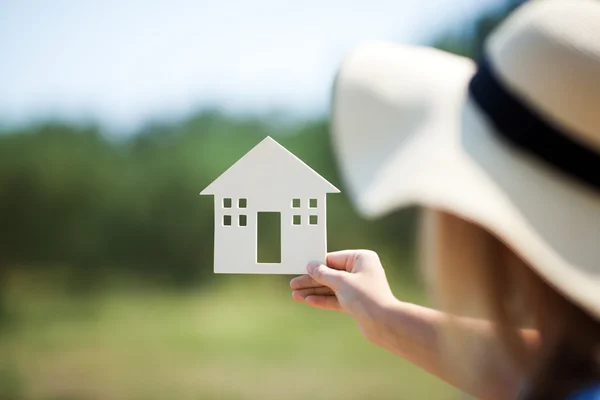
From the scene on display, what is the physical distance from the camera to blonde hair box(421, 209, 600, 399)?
0.28 metres

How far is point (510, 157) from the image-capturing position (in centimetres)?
25

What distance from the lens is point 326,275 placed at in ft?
2.34

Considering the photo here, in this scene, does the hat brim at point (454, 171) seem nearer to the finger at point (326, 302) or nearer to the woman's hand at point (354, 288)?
the woman's hand at point (354, 288)

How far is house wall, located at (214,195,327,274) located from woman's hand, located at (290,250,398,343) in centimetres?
7

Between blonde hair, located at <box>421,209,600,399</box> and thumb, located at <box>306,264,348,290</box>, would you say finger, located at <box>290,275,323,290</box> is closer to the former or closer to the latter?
thumb, located at <box>306,264,348,290</box>

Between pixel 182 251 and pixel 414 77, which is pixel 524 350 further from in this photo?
pixel 182 251

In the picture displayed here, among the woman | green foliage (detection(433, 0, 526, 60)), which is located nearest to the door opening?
green foliage (detection(433, 0, 526, 60))

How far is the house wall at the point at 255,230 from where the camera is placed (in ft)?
2.81

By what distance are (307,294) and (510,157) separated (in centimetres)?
57

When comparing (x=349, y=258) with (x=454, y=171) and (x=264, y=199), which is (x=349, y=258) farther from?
(x=454, y=171)

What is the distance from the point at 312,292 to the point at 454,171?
553 millimetres

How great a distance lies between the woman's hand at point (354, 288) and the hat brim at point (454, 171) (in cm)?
35

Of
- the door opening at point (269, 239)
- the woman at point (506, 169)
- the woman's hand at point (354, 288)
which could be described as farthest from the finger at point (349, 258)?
the door opening at point (269, 239)

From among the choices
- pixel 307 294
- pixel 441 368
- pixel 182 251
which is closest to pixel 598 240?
pixel 441 368
